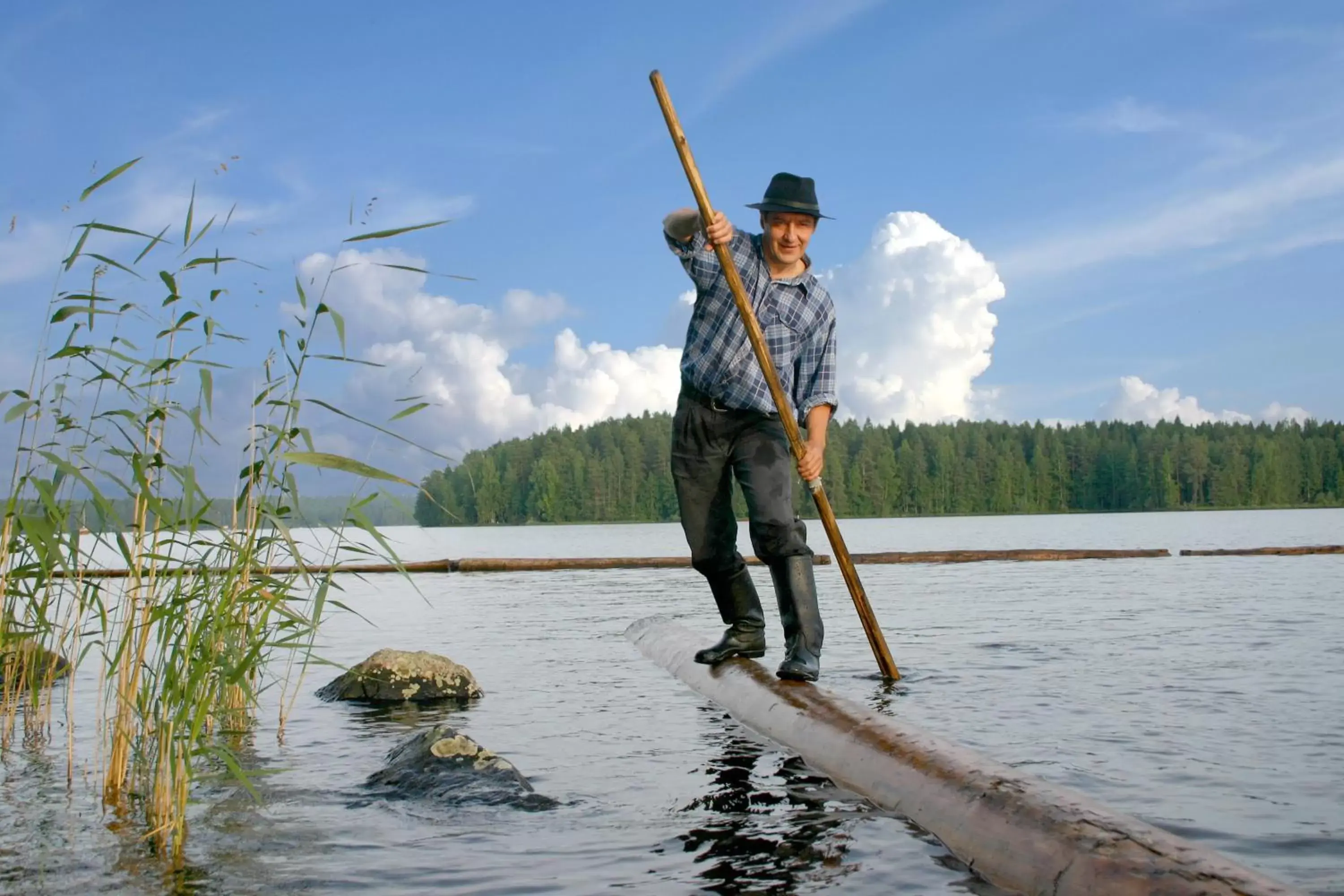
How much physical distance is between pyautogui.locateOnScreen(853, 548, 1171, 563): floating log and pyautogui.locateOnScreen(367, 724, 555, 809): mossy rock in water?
56.5ft

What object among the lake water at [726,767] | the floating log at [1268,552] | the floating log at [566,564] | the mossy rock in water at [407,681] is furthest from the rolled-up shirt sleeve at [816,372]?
the floating log at [1268,552]

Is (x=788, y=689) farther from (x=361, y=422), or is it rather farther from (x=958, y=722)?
(x=361, y=422)

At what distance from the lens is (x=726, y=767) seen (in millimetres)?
5848

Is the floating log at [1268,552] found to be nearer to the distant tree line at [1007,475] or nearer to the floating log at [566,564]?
the floating log at [566,564]

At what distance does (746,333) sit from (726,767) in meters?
2.31

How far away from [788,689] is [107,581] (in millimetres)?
13993

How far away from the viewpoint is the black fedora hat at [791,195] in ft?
20.9

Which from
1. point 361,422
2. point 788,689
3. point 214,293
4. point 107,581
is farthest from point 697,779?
point 107,581

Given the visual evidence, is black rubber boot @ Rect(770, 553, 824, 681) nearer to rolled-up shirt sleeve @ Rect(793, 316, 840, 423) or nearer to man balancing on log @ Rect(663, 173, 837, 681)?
man balancing on log @ Rect(663, 173, 837, 681)

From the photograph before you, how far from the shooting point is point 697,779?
5.64 meters

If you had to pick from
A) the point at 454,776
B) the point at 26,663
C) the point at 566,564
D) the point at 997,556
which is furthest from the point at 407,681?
the point at 997,556

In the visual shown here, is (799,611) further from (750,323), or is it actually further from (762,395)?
(750,323)

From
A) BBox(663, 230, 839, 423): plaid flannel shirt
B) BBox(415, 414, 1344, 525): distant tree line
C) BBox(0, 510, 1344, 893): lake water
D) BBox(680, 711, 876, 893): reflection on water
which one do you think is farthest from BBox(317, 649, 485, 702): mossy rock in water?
BBox(415, 414, 1344, 525): distant tree line

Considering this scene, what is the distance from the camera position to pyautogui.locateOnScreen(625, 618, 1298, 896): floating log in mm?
3184
